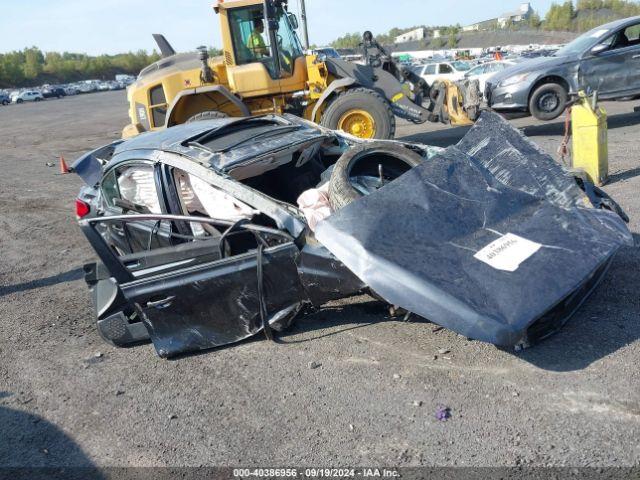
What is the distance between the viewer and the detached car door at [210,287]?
388 centimetres

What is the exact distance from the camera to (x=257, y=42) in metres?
10.5

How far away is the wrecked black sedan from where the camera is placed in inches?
130

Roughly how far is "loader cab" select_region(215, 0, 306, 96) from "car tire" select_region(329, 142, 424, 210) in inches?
243

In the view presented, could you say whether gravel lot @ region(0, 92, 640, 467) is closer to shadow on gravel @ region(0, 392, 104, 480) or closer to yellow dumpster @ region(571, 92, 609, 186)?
shadow on gravel @ region(0, 392, 104, 480)

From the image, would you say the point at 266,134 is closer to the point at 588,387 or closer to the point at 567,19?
the point at 588,387

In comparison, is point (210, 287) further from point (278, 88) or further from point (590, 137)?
point (278, 88)

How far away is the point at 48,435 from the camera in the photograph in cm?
337

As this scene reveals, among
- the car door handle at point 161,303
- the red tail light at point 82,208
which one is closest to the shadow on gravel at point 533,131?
the red tail light at point 82,208

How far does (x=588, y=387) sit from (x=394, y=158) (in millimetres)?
2402

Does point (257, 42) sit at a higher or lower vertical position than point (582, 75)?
higher

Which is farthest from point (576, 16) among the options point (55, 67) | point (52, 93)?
point (55, 67)

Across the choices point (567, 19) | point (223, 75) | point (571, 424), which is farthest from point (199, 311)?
point (567, 19)

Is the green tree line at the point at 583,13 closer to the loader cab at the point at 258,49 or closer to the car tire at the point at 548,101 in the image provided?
the car tire at the point at 548,101

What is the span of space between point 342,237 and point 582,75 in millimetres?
9771
